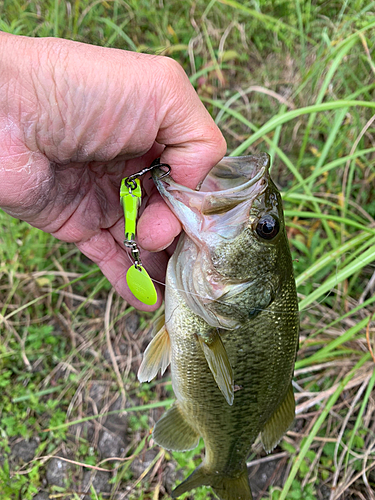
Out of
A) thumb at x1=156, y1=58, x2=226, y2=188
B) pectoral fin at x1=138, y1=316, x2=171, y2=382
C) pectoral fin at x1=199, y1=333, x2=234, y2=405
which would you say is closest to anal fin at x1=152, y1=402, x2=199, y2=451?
pectoral fin at x1=138, y1=316, x2=171, y2=382

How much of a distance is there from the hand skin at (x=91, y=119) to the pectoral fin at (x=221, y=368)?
0.53m

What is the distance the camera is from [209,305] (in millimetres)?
1608

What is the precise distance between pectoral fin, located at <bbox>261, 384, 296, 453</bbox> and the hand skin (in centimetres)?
107

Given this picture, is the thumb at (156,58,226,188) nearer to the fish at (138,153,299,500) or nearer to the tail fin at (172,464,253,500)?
the fish at (138,153,299,500)

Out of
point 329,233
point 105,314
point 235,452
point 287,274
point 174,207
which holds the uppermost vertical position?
point 174,207

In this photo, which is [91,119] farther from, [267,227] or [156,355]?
[156,355]

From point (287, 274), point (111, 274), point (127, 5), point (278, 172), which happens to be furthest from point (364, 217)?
point (127, 5)

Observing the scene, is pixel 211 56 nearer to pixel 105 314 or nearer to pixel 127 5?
pixel 127 5

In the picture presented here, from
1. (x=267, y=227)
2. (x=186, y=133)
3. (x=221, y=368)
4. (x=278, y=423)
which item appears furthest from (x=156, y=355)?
(x=186, y=133)

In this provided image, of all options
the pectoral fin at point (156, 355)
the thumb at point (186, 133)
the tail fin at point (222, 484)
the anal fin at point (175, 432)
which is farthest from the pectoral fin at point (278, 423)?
the thumb at point (186, 133)

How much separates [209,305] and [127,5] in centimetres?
297

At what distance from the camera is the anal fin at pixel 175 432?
6.20 feet

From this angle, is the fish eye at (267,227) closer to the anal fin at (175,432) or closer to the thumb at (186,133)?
the thumb at (186,133)

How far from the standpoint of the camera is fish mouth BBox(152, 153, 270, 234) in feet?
4.83
